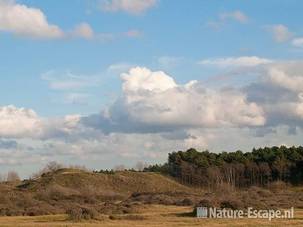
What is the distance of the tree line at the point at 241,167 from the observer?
144575mm

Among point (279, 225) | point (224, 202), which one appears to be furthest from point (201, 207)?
point (279, 225)

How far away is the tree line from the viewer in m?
145

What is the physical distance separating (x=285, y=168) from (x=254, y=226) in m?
106
